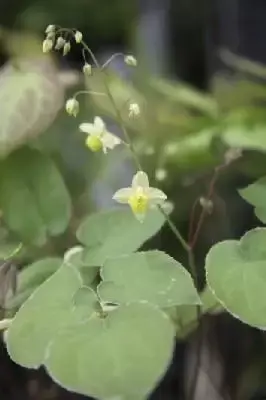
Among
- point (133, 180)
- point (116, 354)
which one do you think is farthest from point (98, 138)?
point (116, 354)

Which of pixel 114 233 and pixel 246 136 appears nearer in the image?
pixel 114 233

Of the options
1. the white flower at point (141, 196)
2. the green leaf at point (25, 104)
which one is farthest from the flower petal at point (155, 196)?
the green leaf at point (25, 104)

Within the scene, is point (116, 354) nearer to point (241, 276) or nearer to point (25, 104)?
point (241, 276)

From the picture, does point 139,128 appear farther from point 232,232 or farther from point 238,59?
point 238,59

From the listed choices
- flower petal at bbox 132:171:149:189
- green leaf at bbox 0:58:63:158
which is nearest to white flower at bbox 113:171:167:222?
flower petal at bbox 132:171:149:189

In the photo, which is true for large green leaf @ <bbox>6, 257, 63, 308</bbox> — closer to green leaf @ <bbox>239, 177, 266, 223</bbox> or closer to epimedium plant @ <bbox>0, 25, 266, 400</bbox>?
epimedium plant @ <bbox>0, 25, 266, 400</bbox>

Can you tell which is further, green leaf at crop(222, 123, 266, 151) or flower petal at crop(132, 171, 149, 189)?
green leaf at crop(222, 123, 266, 151)

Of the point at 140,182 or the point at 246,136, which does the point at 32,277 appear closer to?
the point at 140,182

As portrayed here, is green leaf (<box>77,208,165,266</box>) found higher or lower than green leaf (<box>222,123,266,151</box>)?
higher
